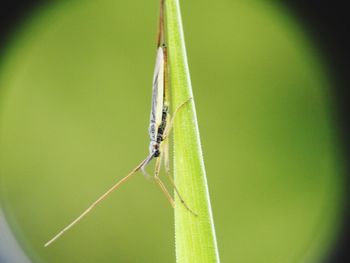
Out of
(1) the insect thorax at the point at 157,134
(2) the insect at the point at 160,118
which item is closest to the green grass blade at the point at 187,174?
(2) the insect at the point at 160,118

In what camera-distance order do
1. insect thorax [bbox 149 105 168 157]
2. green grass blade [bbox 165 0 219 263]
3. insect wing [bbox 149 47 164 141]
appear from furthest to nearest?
1. insect thorax [bbox 149 105 168 157]
2. insect wing [bbox 149 47 164 141]
3. green grass blade [bbox 165 0 219 263]

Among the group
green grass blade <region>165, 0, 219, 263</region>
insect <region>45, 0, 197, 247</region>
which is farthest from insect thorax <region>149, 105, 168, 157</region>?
green grass blade <region>165, 0, 219, 263</region>

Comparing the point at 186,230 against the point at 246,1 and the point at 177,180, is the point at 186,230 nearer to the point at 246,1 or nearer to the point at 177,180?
the point at 177,180

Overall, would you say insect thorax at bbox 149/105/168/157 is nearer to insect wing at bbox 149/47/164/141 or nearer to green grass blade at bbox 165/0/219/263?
insect wing at bbox 149/47/164/141

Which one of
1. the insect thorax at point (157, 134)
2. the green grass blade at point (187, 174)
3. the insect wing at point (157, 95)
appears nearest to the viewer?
the green grass blade at point (187, 174)

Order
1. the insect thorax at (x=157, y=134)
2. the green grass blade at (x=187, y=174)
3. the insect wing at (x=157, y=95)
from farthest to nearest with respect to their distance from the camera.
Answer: the insect thorax at (x=157, y=134), the insect wing at (x=157, y=95), the green grass blade at (x=187, y=174)

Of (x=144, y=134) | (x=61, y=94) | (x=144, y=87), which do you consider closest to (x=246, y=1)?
(x=144, y=87)

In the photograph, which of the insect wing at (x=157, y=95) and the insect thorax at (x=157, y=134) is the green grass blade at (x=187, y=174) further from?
the insect thorax at (x=157, y=134)

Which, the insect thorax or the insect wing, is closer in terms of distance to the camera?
the insect wing
